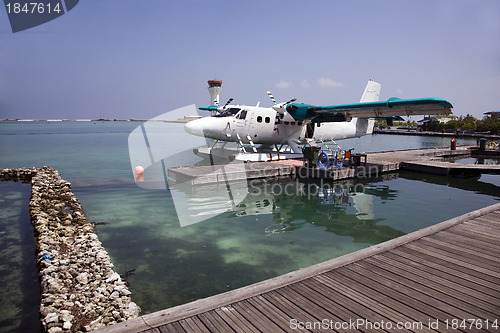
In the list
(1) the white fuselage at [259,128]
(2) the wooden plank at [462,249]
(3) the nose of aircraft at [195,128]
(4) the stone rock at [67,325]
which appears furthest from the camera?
(1) the white fuselage at [259,128]

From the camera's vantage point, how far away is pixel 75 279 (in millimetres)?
5074

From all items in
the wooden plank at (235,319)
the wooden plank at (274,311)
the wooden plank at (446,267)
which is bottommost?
the wooden plank at (235,319)

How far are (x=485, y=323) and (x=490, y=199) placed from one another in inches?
418

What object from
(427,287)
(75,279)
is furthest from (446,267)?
(75,279)

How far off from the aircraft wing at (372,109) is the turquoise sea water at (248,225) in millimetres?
3284

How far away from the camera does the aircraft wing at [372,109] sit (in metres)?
12.9

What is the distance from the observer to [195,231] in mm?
7770

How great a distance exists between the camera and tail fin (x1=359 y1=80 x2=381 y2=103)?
2170 cm

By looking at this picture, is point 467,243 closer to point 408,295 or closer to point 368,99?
point 408,295

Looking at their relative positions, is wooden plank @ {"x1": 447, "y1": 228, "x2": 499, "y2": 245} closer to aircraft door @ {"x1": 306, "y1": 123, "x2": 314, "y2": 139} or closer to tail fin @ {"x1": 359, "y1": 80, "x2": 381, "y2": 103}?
aircraft door @ {"x1": 306, "y1": 123, "x2": 314, "y2": 139}

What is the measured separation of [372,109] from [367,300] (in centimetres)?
1414

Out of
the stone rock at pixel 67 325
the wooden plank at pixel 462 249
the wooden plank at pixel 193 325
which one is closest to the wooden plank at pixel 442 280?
the wooden plank at pixel 462 249

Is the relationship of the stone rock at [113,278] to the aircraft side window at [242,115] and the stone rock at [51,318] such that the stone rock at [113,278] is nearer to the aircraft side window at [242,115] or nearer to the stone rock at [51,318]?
the stone rock at [51,318]

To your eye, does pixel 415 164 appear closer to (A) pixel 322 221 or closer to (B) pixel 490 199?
(B) pixel 490 199
